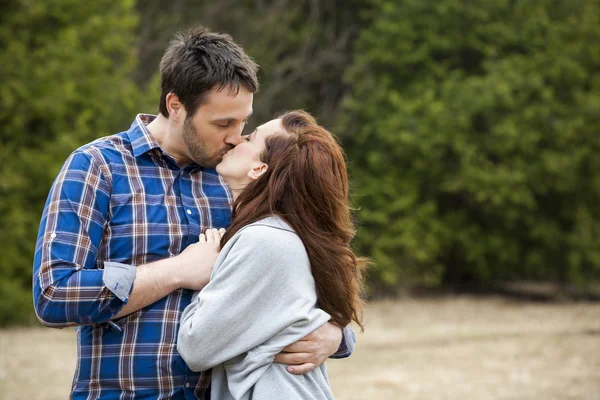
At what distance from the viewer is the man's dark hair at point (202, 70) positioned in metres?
2.72

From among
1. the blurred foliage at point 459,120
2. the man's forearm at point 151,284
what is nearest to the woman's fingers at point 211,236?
the man's forearm at point 151,284

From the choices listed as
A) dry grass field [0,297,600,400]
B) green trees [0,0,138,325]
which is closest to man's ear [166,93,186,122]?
dry grass field [0,297,600,400]

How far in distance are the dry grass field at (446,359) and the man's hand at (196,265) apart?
4885mm

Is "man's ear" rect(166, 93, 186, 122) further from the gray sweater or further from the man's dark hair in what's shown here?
the gray sweater

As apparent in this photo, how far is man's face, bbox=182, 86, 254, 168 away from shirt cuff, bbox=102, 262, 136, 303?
0.53m

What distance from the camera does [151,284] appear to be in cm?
243

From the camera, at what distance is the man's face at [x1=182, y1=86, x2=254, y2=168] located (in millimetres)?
2730

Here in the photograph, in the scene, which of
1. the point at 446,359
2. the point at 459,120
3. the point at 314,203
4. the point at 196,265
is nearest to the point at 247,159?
the point at 314,203

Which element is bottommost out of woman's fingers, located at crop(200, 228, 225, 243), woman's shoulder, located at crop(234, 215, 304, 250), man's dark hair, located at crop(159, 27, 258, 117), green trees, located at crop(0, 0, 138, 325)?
green trees, located at crop(0, 0, 138, 325)

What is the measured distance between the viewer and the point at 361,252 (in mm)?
12922

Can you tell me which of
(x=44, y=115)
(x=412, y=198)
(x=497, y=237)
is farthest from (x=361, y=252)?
(x=44, y=115)

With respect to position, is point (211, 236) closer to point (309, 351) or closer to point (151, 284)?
point (151, 284)

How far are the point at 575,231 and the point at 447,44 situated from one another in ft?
12.5

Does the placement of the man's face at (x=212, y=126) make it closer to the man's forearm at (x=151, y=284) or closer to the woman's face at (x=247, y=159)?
the woman's face at (x=247, y=159)
